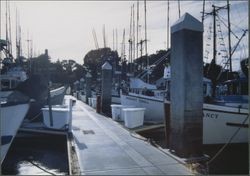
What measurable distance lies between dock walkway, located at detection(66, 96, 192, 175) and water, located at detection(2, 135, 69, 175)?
111cm

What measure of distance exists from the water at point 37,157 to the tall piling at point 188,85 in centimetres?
440

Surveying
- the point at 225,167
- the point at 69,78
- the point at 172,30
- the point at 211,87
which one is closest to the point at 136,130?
the point at 225,167

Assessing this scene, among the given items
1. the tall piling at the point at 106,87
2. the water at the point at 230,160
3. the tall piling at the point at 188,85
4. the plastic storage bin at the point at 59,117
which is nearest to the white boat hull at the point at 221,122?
the water at the point at 230,160

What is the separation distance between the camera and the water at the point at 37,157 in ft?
35.0

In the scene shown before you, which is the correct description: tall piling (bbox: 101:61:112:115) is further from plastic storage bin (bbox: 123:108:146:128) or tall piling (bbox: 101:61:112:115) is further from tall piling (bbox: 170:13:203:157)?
tall piling (bbox: 170:13:203:157)

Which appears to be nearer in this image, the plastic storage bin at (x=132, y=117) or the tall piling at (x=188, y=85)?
the tall piling at (x=188, y=85)

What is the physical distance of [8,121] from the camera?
8.23 meters

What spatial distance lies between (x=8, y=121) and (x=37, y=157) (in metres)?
4.55

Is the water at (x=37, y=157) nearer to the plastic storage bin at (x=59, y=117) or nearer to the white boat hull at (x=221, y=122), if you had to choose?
the plastic storage bin at (x=59, y=117)

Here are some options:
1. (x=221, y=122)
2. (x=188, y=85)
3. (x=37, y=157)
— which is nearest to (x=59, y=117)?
(x=37, y=157)

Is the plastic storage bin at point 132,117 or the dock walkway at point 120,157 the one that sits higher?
the plastic storage bin at point 132,117

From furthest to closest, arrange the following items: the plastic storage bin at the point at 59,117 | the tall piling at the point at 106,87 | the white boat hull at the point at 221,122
A: the tall piling at the point at 106,87
the plastic storage bin at the point at 59,117
the white boat hull at the point at 221,122

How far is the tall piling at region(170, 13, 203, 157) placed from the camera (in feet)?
26.8

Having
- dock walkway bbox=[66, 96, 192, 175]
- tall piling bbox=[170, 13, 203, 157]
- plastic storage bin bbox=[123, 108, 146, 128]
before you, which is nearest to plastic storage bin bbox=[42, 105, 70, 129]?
dock walkway bbox=[66, 96, 192, 175]
